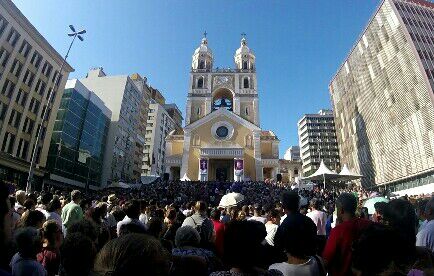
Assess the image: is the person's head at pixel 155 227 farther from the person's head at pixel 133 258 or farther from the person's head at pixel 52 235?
the person's head at pixel 133 258

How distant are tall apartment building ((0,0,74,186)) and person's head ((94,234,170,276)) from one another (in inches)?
1272

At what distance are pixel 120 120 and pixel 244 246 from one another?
184 ft

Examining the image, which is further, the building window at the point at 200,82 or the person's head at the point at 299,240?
the building window at the point at 200,82

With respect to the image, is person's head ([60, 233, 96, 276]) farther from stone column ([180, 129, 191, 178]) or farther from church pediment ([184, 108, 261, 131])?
church pediment ([184, 108, 261, 131])

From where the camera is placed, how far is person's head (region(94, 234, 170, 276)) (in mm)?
1529

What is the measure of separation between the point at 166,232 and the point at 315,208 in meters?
3.75

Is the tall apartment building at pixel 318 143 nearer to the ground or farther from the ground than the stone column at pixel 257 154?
farther from the ground

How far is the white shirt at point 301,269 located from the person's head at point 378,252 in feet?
2.44

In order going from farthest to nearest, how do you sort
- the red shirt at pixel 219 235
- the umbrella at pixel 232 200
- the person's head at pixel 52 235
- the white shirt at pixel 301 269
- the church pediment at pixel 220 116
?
the church pediment at pixel 220 116 → the umbrella at pixel 232 200 → the red shirt at pixel 219 235 → the person's head at pixel 52 235 → the white shirt at pixel 301 269

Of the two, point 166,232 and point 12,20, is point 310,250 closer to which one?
point 166,232

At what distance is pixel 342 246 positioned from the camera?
11.4 ft

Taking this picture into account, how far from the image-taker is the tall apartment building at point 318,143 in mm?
103625

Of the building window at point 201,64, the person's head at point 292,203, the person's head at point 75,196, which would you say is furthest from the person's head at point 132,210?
the building window at point 201,64

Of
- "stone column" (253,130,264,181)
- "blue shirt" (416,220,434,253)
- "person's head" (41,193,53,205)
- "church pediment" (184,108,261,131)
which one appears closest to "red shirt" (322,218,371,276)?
"blue shirt" (416,220,434,253)
